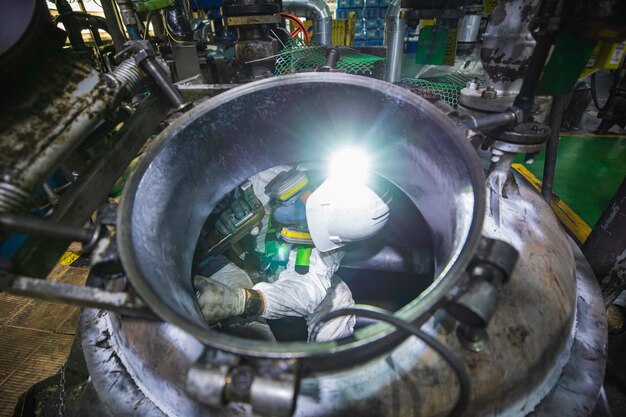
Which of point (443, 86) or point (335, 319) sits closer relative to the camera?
point (335, 319)

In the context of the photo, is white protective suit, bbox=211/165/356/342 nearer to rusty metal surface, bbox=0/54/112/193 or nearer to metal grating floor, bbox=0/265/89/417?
rusty metal surface, bbox=0/54/112/193

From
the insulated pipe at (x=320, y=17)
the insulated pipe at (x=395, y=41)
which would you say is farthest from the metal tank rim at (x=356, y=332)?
the insulated pipe at (x=320, y=17)

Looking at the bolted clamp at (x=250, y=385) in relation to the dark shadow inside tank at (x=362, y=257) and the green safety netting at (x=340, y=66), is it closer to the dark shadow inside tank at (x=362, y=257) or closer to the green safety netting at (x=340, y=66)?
the dark shadow inside tank at (x=362, y=257)

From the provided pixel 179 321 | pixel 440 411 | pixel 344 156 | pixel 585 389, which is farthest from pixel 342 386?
pixel 344 156

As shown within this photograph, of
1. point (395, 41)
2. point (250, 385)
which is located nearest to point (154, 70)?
point (250, 385)

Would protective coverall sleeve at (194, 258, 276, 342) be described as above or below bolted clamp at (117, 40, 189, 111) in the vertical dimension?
below

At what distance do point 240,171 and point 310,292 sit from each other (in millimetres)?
791

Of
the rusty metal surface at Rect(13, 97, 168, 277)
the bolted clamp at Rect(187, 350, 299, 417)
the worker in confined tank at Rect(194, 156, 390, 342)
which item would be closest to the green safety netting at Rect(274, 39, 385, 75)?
the worker in confined tank at Rect(194, 156, 390, 342)

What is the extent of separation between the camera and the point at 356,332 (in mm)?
741

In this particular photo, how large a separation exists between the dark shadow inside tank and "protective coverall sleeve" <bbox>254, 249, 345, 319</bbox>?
0.41 feet

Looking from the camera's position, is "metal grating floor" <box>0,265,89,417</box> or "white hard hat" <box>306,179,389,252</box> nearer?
"white hard hat" <box>306,179,389,252</box>

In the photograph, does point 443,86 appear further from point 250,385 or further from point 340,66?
point 250,385

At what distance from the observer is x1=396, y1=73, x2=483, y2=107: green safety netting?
273 cm

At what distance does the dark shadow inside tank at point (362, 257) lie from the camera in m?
1.82
